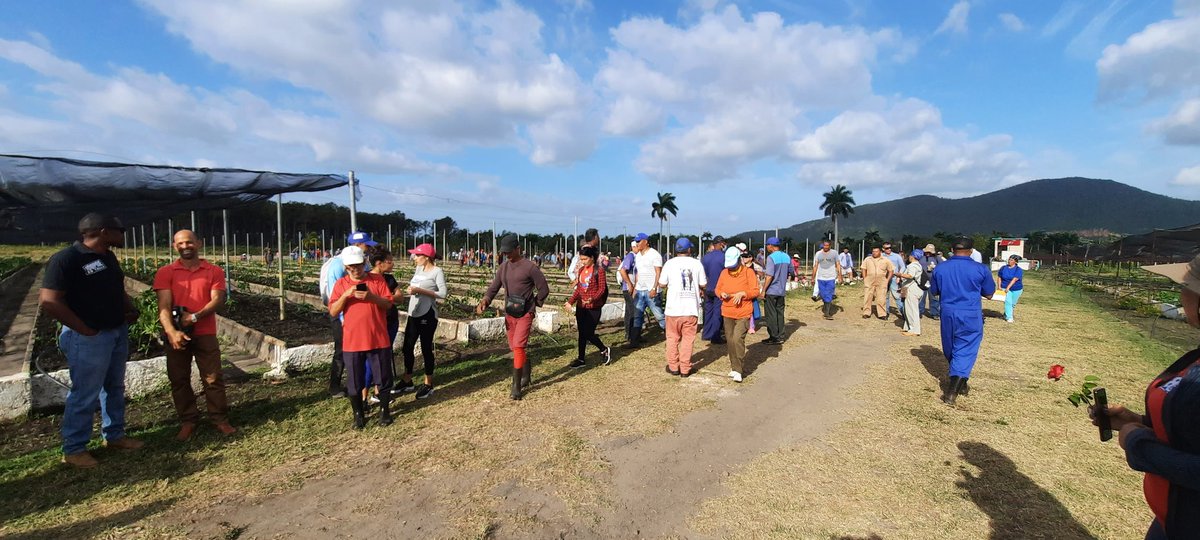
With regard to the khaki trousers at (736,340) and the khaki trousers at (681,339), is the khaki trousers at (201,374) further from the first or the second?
the khaki trousers at (736,340)

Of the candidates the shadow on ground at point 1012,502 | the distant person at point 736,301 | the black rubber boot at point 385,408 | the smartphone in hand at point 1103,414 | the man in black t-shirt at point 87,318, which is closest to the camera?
the smartphone in hand at point 1103,414

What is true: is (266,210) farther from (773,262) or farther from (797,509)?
(797,509)

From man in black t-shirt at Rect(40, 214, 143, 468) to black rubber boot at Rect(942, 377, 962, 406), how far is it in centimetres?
683

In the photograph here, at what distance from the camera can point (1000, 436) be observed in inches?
160

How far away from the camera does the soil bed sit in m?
7.35

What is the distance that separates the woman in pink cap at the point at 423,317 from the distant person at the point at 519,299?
0.52m

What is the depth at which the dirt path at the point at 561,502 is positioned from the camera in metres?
2.79

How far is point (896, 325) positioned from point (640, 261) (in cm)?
540

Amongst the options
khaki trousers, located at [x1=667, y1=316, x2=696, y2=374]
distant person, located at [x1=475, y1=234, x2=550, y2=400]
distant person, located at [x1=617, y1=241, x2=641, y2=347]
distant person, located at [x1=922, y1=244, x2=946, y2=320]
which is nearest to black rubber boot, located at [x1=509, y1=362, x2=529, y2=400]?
distant person, located at [x1=475, y1=234, x2=550, y2=400]

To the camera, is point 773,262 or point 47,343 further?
point 773,262

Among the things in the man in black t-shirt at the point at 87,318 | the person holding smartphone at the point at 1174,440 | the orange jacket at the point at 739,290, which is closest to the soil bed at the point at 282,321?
the man in black t-shirt at the point at 87,318

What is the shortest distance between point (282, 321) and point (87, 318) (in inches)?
207

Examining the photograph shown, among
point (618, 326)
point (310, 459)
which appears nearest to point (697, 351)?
point (618, 326)

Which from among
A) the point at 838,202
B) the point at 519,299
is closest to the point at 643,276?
the point at 519,299
